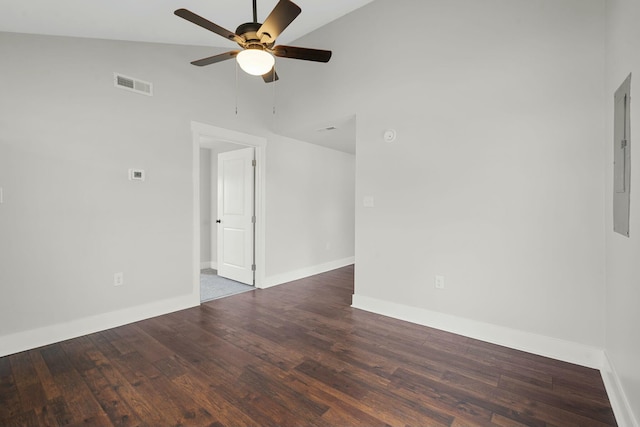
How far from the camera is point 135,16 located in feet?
8.33

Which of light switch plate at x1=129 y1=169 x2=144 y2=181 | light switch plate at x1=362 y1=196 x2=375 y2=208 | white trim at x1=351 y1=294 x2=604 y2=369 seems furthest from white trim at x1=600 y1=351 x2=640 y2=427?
light switch plate at x1=129 y1=169 x2=144 y2=181

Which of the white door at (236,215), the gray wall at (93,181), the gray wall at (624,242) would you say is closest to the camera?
the gray wall at (624,242)

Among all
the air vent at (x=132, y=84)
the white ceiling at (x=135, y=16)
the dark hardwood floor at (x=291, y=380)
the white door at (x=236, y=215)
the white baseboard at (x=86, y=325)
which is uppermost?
the white ceiling at (x=135, y=16)

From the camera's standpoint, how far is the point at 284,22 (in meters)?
1.88

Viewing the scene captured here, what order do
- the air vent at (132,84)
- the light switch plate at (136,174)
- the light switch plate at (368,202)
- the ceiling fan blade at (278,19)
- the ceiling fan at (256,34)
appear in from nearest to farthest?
the ceiling fan blade at (278,19) < the ceiling fan at (256,34) < the air vent at (132,84) < the light switch plate at (136,174) < the light switch plate at (368,202)

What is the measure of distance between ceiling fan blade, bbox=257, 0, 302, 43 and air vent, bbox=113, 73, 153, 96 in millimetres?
1849

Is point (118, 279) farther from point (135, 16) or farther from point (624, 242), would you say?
point (624, 242)

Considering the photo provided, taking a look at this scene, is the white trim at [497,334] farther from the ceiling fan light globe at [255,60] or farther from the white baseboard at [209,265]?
the white baseboard at [209,265]

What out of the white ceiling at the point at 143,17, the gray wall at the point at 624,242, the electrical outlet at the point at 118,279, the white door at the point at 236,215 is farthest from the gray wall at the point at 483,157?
the electrical outlet at the point at 118,279

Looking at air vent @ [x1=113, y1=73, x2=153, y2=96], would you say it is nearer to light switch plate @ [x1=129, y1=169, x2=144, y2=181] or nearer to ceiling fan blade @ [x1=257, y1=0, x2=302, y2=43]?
light switch plate @ [x1=129, y1=169, x2=144, y2=181]

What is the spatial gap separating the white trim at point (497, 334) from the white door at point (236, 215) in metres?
2.05

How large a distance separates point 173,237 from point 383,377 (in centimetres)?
269

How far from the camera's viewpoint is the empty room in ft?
6.18

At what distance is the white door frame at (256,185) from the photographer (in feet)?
11.9
